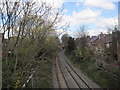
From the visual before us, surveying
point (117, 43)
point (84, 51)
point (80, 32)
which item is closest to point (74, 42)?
point (80, 32)

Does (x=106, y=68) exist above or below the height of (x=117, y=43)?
below

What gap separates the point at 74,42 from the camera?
108 feet

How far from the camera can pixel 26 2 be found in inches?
129

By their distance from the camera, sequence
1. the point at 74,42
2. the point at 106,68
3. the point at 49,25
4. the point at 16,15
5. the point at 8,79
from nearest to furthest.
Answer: the point at 16,15 < the point at 8,79 < the point at 49,25 < the point at 106,68 < the point at 74,42

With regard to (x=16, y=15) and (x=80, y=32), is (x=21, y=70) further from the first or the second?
(x=80, y=32)

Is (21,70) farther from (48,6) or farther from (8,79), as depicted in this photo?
(48,6)

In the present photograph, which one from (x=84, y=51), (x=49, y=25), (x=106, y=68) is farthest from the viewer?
(x=84, y=51)

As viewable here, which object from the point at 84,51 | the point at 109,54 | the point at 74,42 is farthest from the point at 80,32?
the point at 109,54

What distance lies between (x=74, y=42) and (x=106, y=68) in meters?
18.1

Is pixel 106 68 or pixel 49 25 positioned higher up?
pixel 49 25

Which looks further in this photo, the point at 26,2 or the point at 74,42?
the point at 74,42

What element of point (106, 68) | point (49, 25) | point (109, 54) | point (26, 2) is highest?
point (26, 2)

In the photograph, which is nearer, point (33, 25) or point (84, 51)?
point (33, 25)

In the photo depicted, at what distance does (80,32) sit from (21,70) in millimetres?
30526
